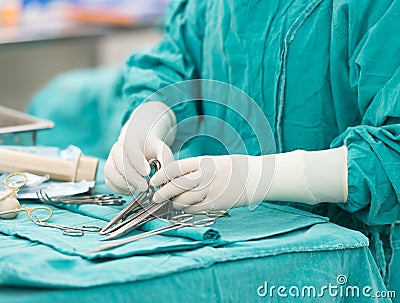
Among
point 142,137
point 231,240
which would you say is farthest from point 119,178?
point 231,240

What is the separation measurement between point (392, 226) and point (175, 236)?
400 millimetres

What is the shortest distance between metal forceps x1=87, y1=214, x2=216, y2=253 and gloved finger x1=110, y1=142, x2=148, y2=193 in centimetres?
8

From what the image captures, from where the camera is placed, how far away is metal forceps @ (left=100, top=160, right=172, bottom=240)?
1059 millimetres

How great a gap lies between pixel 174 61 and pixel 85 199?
359 millimetres

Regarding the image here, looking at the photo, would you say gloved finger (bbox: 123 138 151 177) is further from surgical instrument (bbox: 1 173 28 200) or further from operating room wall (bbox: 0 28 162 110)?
operating room wall (bbox: 0 28 162 110)

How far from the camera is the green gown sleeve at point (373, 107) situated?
1120mm

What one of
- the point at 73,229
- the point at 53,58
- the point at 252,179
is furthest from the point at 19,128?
the point at 53,58

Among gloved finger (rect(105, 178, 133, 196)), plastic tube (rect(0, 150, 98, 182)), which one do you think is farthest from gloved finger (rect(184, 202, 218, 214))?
plastic tube (rect(0, 150, 98, 182))

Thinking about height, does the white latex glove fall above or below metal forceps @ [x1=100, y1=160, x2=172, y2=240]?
above

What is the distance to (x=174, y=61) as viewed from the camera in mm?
1450

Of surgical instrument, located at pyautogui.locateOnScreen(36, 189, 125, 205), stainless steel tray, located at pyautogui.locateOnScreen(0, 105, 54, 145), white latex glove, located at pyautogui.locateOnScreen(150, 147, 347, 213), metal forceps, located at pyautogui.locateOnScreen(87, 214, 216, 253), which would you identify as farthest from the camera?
stainless steel tray, located at pyautogui.locateOnScreen(0, 105, 54, 145)

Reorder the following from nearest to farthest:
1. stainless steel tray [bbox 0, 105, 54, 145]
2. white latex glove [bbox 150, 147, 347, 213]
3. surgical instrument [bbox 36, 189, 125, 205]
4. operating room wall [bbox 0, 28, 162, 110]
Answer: white latex glove [bbox 150, 147, 347, 213]
surgical instrument [bbox 36, 189, 125, 205]
stainless steel tray [bbox 0, 105, 54, 145]
operating room wall [bbox 0, 28, 162, 110]

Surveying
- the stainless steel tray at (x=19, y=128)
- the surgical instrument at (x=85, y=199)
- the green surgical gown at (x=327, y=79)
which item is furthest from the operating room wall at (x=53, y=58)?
the surgical instrument at (x=85, y=199)

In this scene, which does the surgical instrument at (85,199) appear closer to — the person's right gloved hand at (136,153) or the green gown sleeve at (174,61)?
the person's right gloved hand at (136,153)
